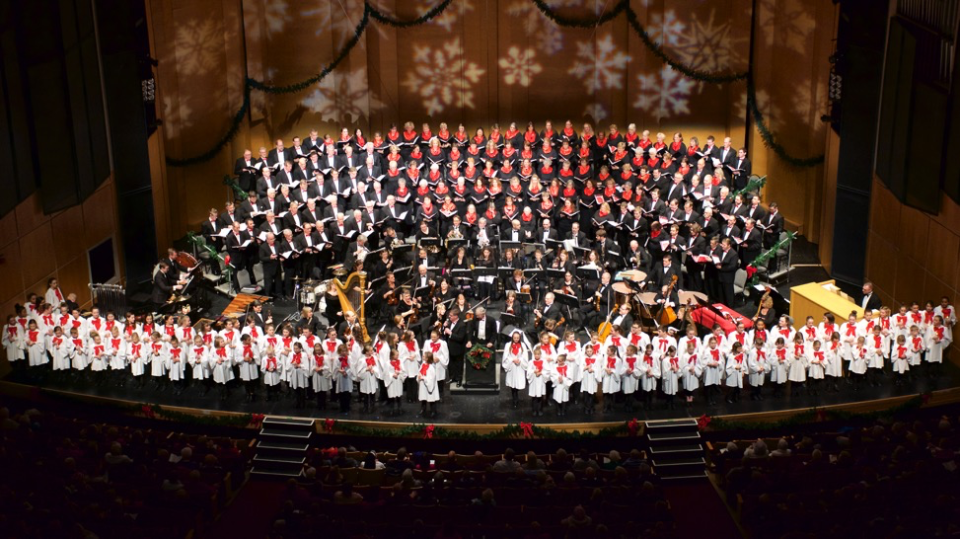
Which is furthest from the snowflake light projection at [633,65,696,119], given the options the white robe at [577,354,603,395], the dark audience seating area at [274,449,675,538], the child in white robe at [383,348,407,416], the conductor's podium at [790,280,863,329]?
the dark audience seating area at [274,449,675,538]

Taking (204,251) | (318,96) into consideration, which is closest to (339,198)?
(204,251)

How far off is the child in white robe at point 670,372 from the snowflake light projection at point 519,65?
977 cm

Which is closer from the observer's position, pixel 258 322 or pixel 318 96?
pixel 258 322

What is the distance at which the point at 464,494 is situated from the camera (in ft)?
43.0

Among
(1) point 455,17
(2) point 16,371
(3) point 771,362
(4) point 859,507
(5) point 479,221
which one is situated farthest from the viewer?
(1) point 455,17

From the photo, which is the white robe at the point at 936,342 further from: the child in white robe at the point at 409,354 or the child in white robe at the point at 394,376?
the child in white robe at the point at 394,376

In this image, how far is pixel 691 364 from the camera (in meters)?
15.4

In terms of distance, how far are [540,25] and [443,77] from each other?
2236mm

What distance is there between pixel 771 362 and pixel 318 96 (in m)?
11.8

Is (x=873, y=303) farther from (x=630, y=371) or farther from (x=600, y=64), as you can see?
(x=600, y=64)

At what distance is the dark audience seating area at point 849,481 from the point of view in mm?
12047

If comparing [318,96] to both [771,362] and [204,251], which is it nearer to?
[204,251]

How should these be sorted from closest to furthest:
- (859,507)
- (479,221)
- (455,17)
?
1. (859,507)
2. (479,221)
3. (455,17)

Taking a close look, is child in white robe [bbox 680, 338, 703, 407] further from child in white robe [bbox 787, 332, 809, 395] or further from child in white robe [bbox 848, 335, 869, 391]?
child in white robe [bbox 848, 335, 869, 391]
